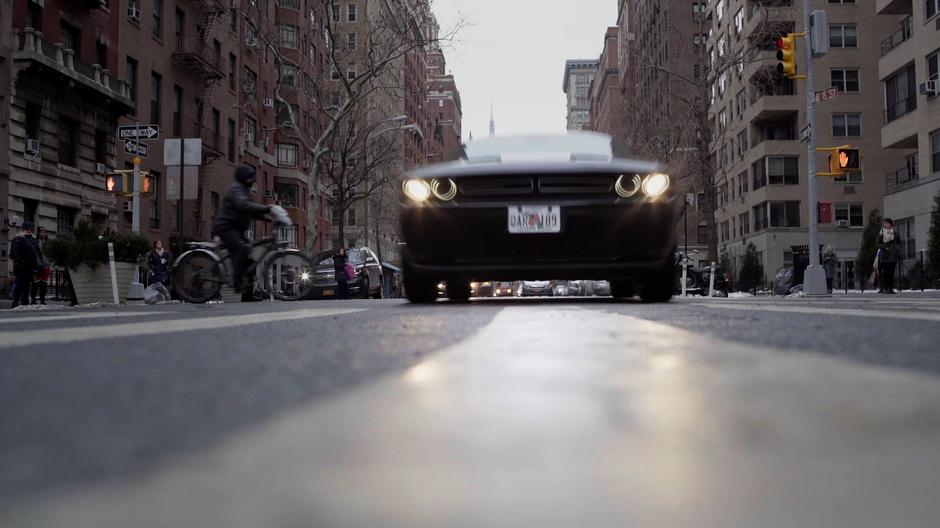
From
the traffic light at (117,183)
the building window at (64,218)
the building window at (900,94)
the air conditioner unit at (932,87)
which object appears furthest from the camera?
the building window at (900,94)

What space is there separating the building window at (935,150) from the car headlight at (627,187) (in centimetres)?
2960

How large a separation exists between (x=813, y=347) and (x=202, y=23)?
36.9m

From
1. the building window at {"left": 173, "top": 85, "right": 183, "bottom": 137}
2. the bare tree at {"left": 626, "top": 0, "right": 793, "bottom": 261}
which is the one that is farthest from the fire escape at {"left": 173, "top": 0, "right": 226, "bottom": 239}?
the bare tree at {"left": 626, "top": 0, "right": 793, "bottom": 261}

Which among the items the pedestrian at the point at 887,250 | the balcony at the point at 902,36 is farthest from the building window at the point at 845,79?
the pedestrian at the point at 887,250

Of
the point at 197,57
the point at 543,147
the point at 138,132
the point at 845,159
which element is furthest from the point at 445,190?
the point at 197,57

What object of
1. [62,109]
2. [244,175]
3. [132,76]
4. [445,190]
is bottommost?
[445,190]

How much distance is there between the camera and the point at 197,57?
32.4 meters

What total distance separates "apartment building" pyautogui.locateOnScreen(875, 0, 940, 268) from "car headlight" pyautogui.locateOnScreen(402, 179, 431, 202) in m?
29.7

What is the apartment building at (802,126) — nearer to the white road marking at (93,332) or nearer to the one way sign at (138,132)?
the one way sign at (138,132)

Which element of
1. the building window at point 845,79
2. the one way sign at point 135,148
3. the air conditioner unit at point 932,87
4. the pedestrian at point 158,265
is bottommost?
the pedestrian at point 158,265

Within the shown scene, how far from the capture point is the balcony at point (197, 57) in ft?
106

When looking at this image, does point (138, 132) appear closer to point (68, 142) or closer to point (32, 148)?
point (32, 148)

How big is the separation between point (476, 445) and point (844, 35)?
2217 inches

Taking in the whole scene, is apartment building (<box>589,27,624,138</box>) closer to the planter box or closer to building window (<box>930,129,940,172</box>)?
building window (<box>930,129,940,172</box>)
